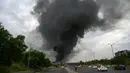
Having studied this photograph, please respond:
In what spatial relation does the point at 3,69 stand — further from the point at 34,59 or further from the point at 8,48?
the point at 34,59

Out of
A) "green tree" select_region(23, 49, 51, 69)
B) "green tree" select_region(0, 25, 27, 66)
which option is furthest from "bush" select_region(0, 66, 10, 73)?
"green tree" select_region(23, 49, 51, 69)

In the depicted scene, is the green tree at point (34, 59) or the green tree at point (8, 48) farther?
the green tree at point (34, 59)

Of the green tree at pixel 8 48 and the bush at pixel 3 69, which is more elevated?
the green tree at pixel 8 48

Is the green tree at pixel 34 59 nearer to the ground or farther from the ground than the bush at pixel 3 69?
farther from the ground

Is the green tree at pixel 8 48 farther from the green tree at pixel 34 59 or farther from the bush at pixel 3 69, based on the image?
the green tree at pixel 34 59

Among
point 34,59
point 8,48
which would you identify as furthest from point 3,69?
point 34,59

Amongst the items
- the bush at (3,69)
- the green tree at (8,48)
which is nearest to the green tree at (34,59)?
the green tree at (8,48)

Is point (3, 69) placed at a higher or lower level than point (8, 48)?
lower

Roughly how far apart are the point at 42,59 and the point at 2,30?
6562cm

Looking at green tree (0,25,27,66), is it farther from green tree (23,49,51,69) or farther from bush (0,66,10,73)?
green tree (23,49,51,69)

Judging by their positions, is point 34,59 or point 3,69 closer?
point 3,69

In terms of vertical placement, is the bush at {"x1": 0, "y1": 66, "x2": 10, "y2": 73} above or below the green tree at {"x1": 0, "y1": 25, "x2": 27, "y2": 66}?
below

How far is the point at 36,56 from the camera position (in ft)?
358

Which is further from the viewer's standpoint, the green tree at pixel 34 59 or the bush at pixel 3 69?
the green tree at pixel 34 59
